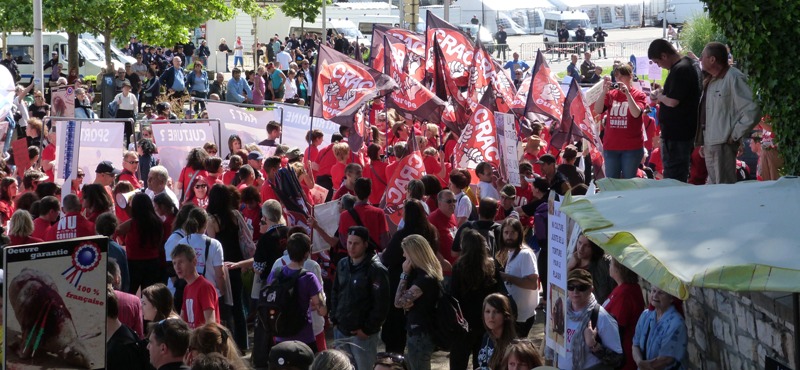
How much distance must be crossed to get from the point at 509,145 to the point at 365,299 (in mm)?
4653

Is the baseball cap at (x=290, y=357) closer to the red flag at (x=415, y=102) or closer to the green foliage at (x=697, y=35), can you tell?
the red flag at (x=415, y=102)

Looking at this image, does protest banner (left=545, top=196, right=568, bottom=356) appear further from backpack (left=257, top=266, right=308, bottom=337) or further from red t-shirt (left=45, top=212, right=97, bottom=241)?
red t-shirt (left=45, top=212, right=97, bottom=241)

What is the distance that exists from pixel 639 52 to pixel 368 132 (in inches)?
1287

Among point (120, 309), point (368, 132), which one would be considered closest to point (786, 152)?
point (120, 309)

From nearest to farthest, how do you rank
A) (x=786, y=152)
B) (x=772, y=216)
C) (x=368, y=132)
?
(x=772, y=216)
(x=786, y=152)
(x=368, y=132)

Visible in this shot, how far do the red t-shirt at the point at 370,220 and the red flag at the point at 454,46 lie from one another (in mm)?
6119

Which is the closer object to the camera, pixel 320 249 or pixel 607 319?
pixel 607 319

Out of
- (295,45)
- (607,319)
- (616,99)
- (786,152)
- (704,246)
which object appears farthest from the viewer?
(295,45)

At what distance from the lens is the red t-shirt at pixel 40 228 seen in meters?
10.2

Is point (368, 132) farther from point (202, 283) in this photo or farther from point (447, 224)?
point (202, 283)

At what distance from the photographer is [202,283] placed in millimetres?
8602

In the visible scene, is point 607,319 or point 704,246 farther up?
point 704,246

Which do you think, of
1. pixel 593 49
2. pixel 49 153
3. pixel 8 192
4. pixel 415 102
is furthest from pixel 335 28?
pixel 8 192

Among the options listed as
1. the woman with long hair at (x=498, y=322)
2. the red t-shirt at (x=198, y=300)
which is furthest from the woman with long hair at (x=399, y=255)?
the woman with long hair at (x=498, y=322)
